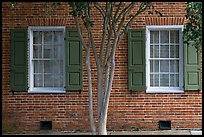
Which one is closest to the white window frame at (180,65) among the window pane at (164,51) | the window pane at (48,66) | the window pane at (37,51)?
the window pane at (164,51)

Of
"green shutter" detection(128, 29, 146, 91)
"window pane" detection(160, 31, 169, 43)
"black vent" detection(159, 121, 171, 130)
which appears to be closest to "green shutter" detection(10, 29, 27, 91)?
"green shutter" detection(128, 29, 146, 91)

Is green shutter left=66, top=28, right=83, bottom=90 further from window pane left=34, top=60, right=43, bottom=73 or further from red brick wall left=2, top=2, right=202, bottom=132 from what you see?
window pane left=34, top=60, right=43, bottom=73

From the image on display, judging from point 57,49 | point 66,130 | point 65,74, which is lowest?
point 66,130

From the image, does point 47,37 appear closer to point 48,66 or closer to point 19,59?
point 48,66

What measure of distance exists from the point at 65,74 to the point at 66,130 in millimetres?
1493

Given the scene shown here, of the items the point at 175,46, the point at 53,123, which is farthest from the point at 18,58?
the point at 175,46

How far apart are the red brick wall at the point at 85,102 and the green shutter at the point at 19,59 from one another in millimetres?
163

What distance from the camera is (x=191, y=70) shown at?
10.2 m

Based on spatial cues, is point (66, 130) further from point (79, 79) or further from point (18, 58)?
point (18, 58)

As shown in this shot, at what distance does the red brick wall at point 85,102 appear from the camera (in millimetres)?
10266

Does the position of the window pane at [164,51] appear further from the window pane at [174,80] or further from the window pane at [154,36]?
the window pane at [174,80]

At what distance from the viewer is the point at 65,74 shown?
1036cm

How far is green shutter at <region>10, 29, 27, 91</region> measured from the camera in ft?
33.9

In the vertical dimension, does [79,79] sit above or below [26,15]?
below
